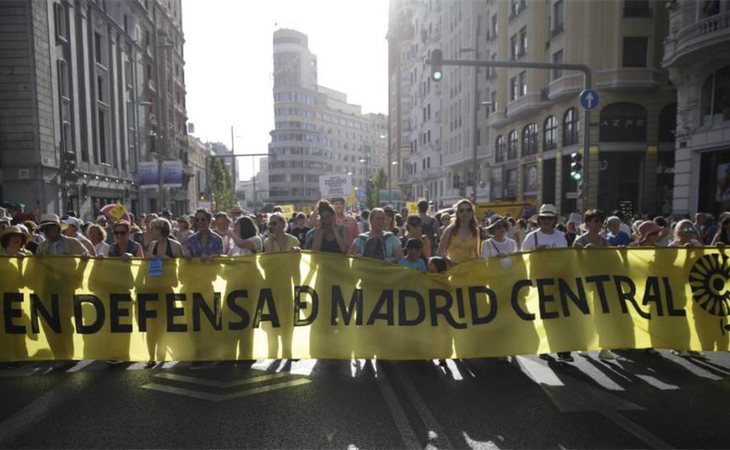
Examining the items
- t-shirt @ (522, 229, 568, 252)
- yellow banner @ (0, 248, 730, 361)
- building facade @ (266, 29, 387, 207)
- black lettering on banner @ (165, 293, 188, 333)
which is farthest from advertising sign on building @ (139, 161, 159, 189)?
building facade @ (266, 29, 387, 207)

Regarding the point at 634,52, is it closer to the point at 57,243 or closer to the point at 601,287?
the point at 601,287

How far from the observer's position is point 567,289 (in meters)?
5.30

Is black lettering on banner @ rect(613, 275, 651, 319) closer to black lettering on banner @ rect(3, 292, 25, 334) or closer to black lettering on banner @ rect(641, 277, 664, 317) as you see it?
black lettering on banner @ rect(641, 277, 664, 317)

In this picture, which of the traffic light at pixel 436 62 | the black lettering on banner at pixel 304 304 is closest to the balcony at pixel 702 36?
the traffic light at pixel 436 62

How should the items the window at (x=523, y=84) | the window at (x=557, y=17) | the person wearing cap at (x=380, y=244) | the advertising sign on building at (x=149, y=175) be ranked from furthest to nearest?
the window at (x=523, y=84), the window at (x=557, y=17), the advertising sign on building at (x=149, y=175), the person wearing cap at (x=380, y=244)

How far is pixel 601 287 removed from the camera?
17.4 feet

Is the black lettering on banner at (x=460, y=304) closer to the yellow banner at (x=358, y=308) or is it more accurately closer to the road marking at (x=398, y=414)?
the yellow banner at (x=358, y=308)

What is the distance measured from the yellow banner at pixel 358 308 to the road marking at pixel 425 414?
0.31 metres

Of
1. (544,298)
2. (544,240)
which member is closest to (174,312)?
(544,298)

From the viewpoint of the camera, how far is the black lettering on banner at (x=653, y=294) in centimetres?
533

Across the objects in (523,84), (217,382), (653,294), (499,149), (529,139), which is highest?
(523,84)

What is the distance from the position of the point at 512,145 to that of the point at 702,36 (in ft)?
61.9

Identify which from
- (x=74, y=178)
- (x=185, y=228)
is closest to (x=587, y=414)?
(x=185, y=228)

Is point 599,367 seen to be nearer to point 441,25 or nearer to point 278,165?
point 441,25
